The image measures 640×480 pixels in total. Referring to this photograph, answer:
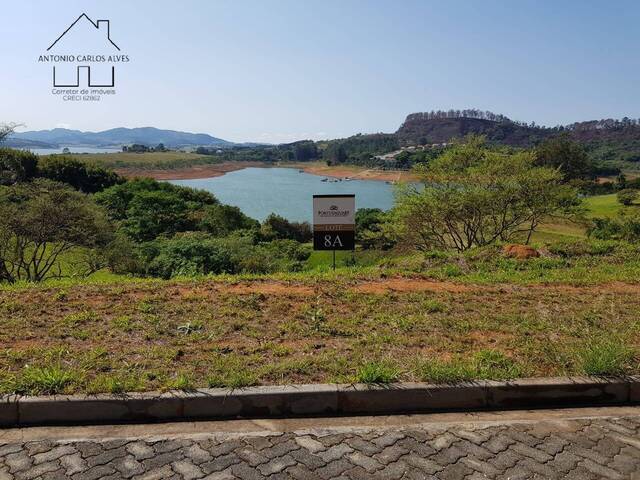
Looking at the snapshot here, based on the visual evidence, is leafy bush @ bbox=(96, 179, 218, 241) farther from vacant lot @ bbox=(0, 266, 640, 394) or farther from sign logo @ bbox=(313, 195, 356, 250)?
vacant lot @ bbox=(0, 266, 640, 394)

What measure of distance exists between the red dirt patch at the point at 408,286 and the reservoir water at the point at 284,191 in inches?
1620

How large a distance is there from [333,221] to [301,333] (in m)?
2.81

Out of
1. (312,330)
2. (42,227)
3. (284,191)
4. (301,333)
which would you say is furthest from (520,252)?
(284,191)

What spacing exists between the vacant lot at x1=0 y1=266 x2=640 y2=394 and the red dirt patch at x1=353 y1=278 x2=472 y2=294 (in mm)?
26

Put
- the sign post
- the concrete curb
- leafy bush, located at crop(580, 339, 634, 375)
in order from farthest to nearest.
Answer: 1. the sign post
2. leafy bush, located at crop(580, 339, 634, 375)
3. the concrete curb

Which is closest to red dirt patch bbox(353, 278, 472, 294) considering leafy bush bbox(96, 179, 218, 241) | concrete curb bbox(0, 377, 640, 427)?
concrete curb bbox(0, 377, 640, 427)

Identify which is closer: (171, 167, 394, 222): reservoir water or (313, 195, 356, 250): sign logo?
(313, 195, 356, 250): sign logo

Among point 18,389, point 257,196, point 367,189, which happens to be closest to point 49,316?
point 18,389

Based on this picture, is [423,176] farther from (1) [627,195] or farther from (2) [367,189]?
(2) [367,189]

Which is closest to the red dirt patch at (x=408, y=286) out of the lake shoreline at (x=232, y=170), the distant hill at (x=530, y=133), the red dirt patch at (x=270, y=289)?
the red dirt patch at (x=270, y=289)

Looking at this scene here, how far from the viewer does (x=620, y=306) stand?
A: 17.7 feet

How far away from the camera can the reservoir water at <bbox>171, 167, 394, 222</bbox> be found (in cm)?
6381

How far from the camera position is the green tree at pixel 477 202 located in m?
18.1

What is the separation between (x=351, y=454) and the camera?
9.46ft
